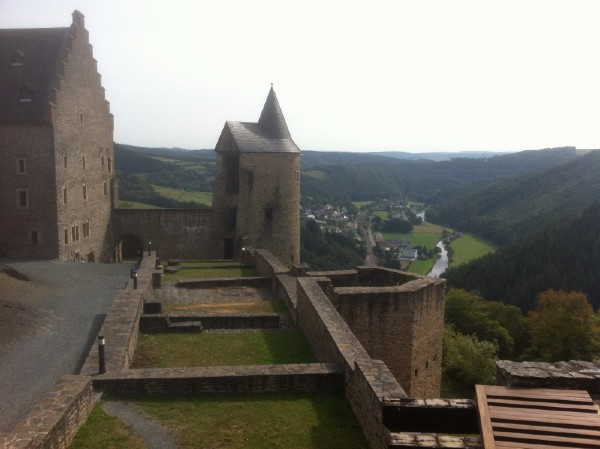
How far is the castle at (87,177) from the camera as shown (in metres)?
26.9

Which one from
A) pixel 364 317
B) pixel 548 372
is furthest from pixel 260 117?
pixel 548 372

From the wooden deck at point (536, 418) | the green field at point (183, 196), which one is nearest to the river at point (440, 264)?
the green field at point (183, 196)

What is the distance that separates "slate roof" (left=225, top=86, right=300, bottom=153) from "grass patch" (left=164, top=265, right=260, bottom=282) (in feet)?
23.1

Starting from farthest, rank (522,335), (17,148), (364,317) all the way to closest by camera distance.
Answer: (522,335) < (17,148) < (364,317)

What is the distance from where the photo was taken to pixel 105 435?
920 centimetres

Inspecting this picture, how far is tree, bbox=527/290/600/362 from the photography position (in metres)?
39.1

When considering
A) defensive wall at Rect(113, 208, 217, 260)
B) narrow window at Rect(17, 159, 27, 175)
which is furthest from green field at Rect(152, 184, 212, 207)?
narrow window at Rect(17, 159, 27, 175)

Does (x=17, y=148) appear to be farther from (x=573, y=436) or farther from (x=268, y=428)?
(x=573, y=436)

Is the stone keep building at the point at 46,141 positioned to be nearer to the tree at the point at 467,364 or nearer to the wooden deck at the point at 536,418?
the tree at the point at 467,364

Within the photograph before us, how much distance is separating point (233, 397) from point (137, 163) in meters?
85.9

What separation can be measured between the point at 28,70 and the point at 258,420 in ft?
79.7

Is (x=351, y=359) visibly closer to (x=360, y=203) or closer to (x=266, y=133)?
(x=266, y=133)

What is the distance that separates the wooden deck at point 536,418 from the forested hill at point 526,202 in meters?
84.6

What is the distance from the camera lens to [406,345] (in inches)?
697
